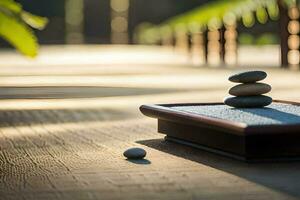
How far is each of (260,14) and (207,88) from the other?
111 inches

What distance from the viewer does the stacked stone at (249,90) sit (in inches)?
223

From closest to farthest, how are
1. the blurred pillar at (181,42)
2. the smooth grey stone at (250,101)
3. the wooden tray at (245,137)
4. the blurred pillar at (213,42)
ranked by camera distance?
the wooden tray at (245,137), the smooth grey stone at (250,101), the blurred pillar at (213,42), the blurred pillar at (181,42)

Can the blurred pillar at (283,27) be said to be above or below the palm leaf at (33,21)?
below

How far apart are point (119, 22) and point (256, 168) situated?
41.4m

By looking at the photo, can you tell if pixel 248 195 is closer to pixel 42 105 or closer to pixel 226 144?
pixel 226 144

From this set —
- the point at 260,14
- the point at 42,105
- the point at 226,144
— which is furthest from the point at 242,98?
the point at 260,14

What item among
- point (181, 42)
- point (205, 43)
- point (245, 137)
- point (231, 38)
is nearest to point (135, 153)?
point (245, 137)

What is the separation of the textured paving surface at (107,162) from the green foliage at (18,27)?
1.18 meters

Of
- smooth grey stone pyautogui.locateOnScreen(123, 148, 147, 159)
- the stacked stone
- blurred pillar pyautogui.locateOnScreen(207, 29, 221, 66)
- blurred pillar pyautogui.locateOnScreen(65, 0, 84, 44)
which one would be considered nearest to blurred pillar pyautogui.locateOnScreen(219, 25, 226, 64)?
blurred pillar pyautogui.locateOnScreen(207, 29, 221, 66)

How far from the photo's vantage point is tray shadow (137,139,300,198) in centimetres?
418

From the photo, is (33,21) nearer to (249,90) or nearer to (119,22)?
(249,90)

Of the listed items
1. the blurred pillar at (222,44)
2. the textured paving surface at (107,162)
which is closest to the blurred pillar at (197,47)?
the blurred pillar at (222,44)

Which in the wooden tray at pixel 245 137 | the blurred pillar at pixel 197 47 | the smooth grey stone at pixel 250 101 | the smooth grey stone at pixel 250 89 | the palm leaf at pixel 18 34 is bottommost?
the blurred pillar at pixel 197 47

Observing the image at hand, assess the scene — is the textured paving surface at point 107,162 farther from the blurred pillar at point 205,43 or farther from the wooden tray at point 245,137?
the blurred pillar at point 205,43
